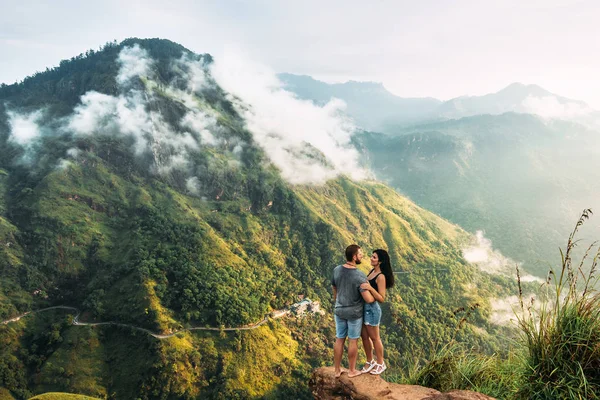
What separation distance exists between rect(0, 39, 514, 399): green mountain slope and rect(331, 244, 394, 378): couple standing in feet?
104

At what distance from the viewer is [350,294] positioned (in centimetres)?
813

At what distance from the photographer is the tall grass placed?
443 cm

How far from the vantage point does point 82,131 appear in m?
159

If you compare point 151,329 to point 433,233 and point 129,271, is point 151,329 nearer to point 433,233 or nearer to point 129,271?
point 129,271

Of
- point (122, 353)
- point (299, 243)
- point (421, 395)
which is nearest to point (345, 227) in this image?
point (299, 243)

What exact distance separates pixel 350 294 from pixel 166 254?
395 feet

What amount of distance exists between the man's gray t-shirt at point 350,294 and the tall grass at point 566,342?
144 inches

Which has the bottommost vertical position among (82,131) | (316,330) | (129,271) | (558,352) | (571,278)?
(316,330)

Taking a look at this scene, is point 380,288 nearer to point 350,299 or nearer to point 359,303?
point 359,303

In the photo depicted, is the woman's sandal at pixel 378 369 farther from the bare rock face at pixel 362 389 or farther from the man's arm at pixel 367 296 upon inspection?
the man's arm at pixel 367 296

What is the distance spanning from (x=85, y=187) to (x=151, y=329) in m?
78.7

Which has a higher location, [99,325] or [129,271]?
[129,271]

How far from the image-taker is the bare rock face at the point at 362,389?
6704 mm

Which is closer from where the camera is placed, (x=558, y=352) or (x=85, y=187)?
(x=558, y=352)
